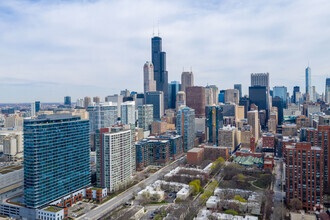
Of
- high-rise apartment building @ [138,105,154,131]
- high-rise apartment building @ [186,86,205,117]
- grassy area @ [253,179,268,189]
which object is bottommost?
grassy area @ [253,179,268,189]

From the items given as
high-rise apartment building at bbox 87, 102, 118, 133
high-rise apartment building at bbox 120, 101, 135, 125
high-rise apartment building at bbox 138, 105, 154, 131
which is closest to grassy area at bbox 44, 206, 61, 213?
high-rise apartment building at bbox 87, 102, 118, 133

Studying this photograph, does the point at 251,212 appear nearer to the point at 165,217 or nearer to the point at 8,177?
the point at 165,217

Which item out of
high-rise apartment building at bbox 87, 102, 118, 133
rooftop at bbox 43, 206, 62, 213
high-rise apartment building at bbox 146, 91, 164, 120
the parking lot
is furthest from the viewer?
high-rise apartment building at bbox 146, 91, 164, 120

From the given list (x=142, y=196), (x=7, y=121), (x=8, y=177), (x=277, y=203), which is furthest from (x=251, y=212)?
(x=7, y=121)

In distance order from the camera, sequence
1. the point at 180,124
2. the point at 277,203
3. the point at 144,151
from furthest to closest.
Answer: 1. the point at 180,124
2. the point at 144,151
3. the point at 277,203

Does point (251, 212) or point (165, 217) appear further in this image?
point (251, 212)

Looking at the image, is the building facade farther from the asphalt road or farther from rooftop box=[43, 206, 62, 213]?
rooftop box=[43, 206, 62, 213]

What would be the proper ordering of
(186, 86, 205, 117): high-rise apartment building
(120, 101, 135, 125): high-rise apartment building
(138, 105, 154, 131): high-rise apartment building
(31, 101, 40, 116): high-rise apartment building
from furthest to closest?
(31, 101, 40, 116): high-rise apartment building < (186, 86, 205, 117): high-rise apartment building < (120, 101, 135, 125): high-rise apartment building < (138, 105, 154, 131): high-rise apartment building

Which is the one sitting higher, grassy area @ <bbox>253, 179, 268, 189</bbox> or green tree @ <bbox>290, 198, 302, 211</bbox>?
green tree @ <bbox>290, 198, 302, 211</bbox>
